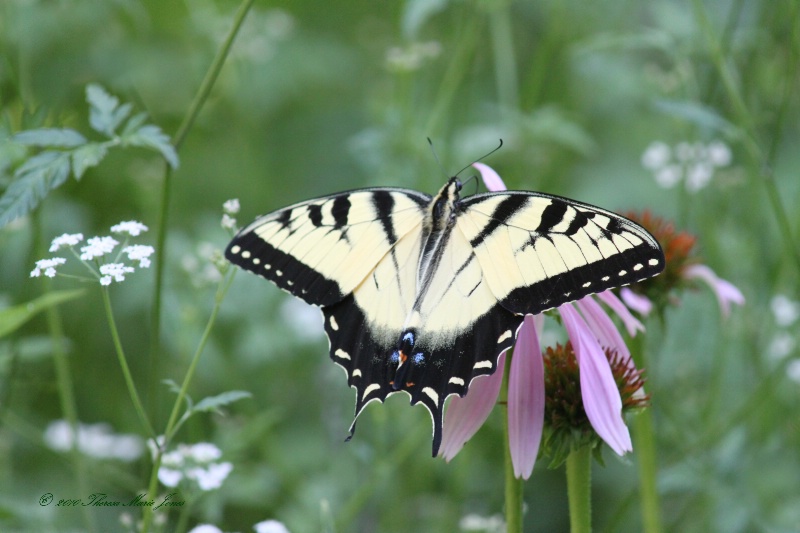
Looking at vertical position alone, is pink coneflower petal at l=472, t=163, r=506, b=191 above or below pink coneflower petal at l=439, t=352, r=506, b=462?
above

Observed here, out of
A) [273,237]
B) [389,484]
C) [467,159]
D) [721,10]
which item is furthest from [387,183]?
[721,10]

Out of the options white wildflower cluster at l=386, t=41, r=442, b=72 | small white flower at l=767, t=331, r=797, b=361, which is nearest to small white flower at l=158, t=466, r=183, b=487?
white wildflower cluster at l=386, t=41, r=442, b=72

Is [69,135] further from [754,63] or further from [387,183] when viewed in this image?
[754,63]

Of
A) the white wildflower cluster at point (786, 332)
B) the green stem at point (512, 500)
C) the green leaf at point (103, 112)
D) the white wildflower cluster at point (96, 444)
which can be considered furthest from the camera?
the white wildflower cluster at point (786, 332)

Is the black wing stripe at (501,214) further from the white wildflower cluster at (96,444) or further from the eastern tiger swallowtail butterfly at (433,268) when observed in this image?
the white wildflower cluster at (96,444)

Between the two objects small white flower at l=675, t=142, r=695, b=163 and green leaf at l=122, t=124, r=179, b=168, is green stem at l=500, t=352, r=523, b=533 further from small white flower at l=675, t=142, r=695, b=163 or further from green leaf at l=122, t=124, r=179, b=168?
small white flower at l=675, t=142, r=695, b=163

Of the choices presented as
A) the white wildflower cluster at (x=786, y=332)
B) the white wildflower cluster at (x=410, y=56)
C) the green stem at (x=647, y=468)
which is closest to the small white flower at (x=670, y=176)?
the white wildflower cluster at (x=786, y=332)

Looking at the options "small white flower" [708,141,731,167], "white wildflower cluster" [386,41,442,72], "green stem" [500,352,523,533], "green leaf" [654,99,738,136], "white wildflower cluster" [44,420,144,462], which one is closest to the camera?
"green stem" [500,352,523,533]

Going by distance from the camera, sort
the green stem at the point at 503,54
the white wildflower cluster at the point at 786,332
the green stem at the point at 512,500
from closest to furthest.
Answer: the green stem at the point at 512,500
the white wildflower cluster at the point at 786,332
the green stem at the point at 503,54
